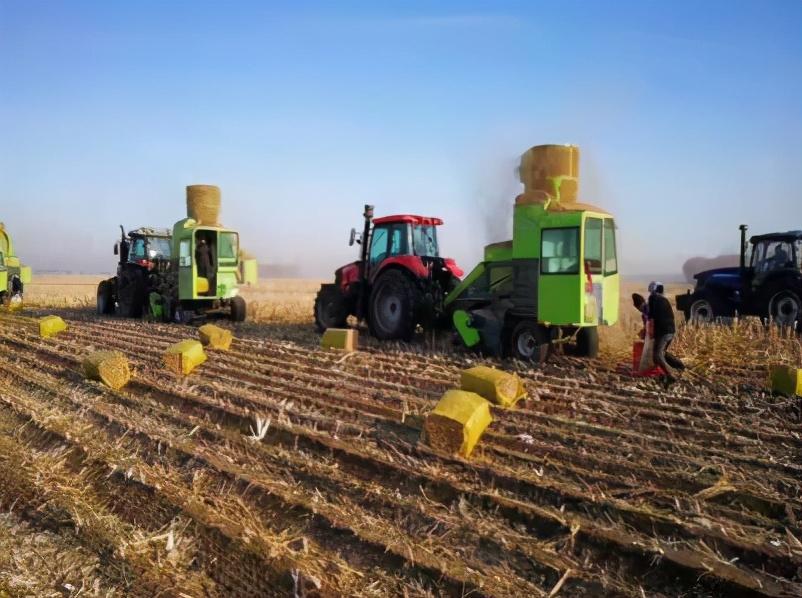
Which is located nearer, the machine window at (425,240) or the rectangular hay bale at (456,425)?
the rectangular hay bale at (456,425)

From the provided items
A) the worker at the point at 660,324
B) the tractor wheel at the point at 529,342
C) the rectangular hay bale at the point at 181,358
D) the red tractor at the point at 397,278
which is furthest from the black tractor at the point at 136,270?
the worker at the point at 660,324

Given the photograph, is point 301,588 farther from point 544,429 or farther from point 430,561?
point 544,429

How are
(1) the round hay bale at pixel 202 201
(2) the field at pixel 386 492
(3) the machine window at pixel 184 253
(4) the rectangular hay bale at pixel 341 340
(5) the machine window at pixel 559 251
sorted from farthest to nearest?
(1) the round hay bale at pixel 202 201
(3) the machine window at pixel 184 253
(4) the rectangular hay bale at pixel 341 340
(5) the machine window at pixel 559 251
(2) the field at pixel 386 492

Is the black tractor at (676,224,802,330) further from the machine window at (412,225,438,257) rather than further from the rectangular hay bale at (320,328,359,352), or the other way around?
the rectangular hay bale at (320,328,359,352)

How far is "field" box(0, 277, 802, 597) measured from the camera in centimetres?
351

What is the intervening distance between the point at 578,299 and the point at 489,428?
10.9ft

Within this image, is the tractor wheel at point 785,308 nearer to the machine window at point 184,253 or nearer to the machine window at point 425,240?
the machine window at point 425,240

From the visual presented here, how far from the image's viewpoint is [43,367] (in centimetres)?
904

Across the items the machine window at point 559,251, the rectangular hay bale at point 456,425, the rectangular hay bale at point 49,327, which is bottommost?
the rectangular hay bale at point 456,425

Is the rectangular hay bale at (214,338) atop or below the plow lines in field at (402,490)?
atop

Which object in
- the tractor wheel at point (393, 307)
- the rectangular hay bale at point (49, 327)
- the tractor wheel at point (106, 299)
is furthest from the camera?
the tractor wheel at point (106, 299)

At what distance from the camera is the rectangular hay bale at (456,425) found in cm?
505

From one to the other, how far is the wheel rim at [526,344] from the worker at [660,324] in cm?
175

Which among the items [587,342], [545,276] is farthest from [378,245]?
[587,342]
